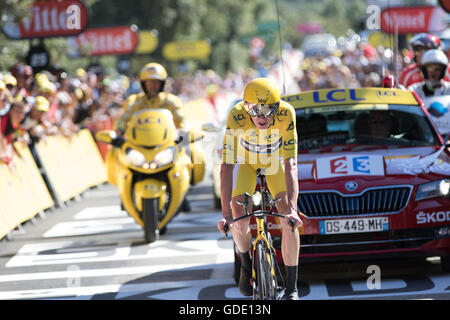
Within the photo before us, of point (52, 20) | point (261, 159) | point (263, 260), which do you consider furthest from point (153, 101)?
point (52, 20)

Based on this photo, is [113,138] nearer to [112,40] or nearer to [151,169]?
[151,169]

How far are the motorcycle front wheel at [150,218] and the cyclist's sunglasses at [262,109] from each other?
4775 mm

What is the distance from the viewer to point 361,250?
8203mm

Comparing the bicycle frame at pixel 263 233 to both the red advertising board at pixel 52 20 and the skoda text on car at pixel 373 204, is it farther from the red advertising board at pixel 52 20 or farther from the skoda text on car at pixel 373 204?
the red advertising board at pixel 52 20

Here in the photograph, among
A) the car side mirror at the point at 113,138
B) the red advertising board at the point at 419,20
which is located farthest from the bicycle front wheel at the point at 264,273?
the red advertising board at the point at 419,20

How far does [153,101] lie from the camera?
41.0ft

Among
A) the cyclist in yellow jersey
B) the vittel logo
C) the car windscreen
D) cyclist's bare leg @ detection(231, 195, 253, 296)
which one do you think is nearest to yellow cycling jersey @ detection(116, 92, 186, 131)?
the car windscreen

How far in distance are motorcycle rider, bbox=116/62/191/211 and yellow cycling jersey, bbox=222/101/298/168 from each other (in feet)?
17.1

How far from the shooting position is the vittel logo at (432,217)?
8172mm

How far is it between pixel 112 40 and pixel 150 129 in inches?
1217

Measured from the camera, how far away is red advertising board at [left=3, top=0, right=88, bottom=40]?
21.2 metres

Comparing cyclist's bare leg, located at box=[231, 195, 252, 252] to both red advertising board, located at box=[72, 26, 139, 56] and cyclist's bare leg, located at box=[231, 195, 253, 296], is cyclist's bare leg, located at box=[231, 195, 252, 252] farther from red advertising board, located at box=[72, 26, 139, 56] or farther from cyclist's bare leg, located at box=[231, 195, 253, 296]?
red advertising board, located at box=[72, 26, 139, 56]

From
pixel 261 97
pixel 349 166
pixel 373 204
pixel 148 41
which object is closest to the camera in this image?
pixel 261 97

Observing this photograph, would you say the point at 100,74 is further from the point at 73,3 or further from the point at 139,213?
the point at 139,213
